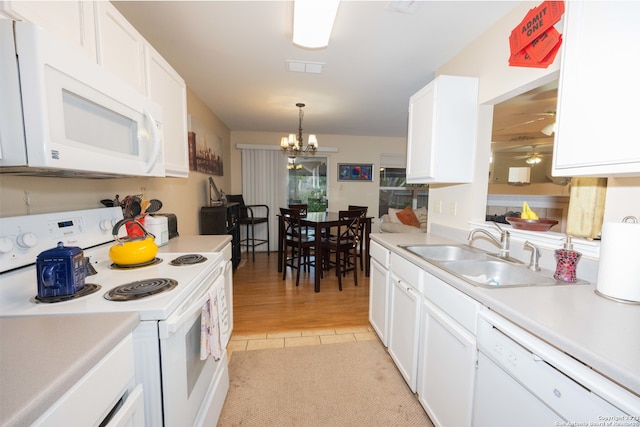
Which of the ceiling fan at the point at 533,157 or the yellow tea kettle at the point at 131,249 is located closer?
the yellow tea kettle at the point at 131,249

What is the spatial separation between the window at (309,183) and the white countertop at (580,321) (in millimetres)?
4584

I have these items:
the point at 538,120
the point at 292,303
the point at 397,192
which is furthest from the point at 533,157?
the point at 292,303

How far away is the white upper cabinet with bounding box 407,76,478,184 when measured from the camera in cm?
188

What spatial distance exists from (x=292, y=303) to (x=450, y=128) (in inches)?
90.5

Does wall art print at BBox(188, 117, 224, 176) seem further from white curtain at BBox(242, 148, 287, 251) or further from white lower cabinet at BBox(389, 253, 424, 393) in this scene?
white lower cabinet at BBox(389, 253, 424, 393)

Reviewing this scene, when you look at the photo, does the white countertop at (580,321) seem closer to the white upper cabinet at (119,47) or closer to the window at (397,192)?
the white upper cabinet at (119,47)

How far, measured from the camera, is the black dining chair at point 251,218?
4797 mm

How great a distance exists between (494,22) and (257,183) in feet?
14.4

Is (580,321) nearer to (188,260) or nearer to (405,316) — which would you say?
(405,316)

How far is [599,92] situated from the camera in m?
0.94

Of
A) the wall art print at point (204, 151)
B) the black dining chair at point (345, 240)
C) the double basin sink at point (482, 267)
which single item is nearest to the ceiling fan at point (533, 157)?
the black dining chair at point (345, 240)

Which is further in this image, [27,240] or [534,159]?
[534,159]

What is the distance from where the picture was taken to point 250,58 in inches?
89.6

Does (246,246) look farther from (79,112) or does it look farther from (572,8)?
(572,8)
